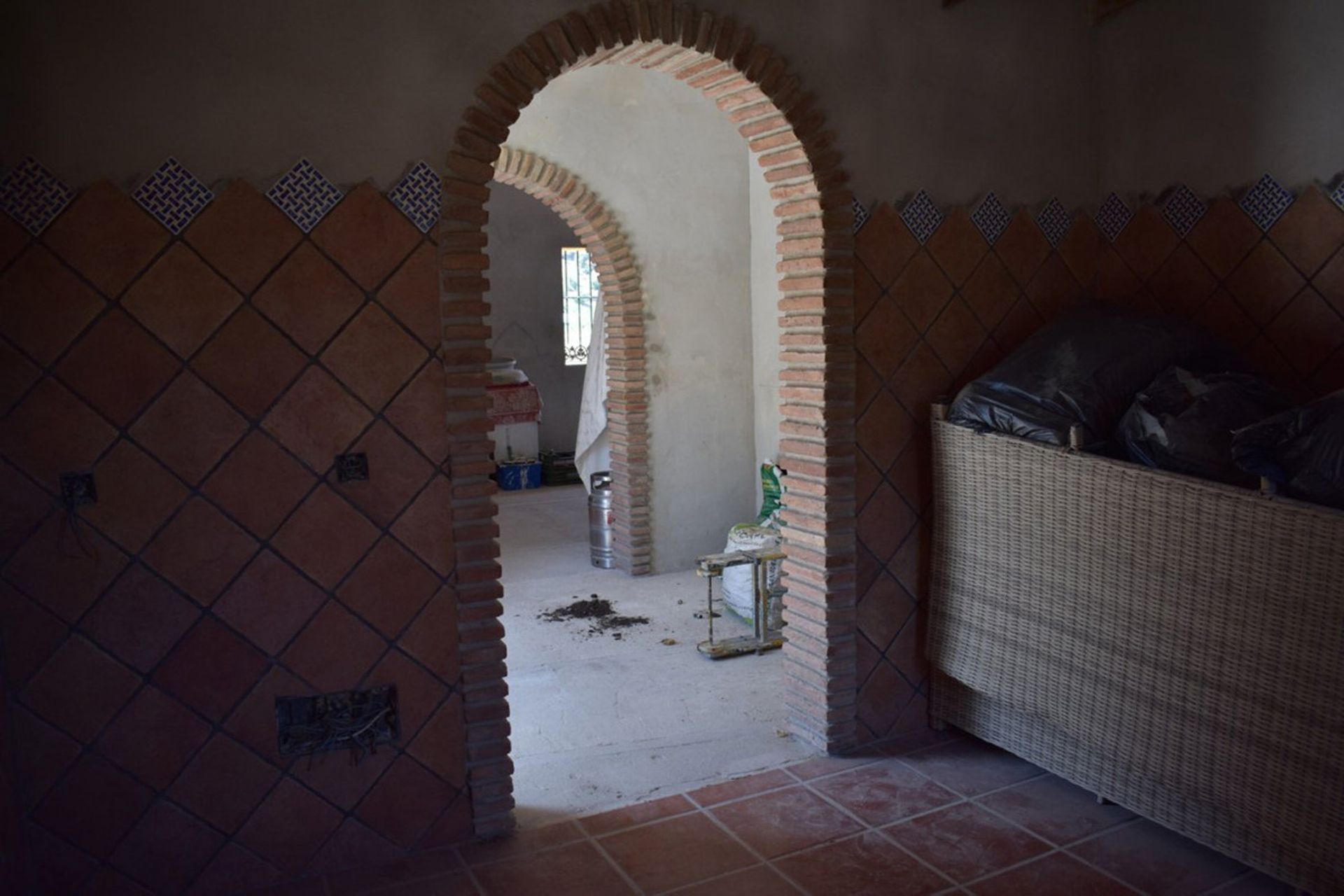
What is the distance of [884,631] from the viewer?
4156 millimetres

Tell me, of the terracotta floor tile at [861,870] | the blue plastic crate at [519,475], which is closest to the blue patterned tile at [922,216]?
the terracotta floor tile at [861,870]

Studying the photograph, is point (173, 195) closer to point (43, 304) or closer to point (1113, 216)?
point (43, 304)

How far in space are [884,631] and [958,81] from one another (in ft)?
7.08

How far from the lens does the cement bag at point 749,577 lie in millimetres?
5582

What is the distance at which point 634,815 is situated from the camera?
12.2ft

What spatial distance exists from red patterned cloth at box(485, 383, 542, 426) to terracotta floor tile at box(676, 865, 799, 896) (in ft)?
25.5

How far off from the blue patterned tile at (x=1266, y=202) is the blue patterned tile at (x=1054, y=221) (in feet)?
2.17

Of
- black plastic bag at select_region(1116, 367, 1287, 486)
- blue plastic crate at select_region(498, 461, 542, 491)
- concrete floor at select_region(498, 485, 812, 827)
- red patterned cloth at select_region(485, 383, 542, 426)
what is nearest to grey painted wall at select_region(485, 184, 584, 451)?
red patterned cloth at select_region(485, 383, 542, 426)

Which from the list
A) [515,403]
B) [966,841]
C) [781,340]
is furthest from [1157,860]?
[515,403]

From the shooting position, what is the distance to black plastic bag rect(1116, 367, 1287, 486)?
3146 millimetres

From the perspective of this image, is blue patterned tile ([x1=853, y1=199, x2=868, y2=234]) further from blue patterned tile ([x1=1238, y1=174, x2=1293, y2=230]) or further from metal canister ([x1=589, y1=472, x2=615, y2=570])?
metal canister ([x1=589, y1=472, x2=615, y2=570])

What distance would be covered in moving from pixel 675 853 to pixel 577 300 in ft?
30.7

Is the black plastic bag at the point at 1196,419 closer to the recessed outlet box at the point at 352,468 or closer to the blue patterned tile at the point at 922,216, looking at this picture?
the blue patterned tile at the point at 922,216

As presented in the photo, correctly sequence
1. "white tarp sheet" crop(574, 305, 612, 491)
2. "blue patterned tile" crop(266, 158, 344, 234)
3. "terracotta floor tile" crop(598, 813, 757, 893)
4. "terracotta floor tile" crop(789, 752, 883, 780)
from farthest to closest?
→ "white tarp sheet" crop(574, 305, 612, 491), "terracotta floor tile" crop(789, 752, 883, 780), "terracotta floor tile" crop(598, 813, 757, 893), "blue patterned tile" crop(266, 158, 344, 234)
